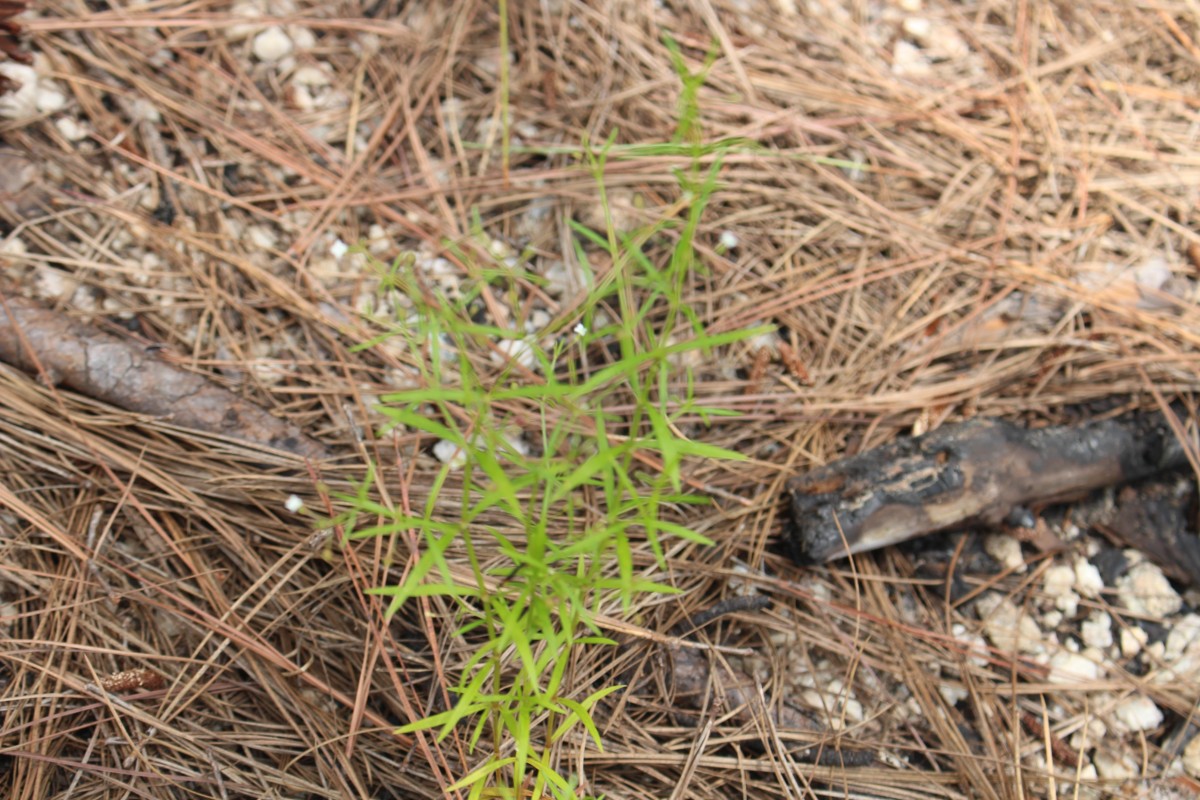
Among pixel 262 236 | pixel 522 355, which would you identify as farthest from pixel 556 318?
pixel 262 236

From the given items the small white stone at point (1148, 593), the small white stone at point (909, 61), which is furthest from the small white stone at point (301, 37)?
the small white stone at point (1148, 593)

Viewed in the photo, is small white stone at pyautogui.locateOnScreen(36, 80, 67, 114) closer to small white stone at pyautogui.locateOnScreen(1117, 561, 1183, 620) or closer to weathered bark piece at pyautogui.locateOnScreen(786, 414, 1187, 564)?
weathered bark piece at pyautogui.locateOnScreen(786, 414, 1187, 564)

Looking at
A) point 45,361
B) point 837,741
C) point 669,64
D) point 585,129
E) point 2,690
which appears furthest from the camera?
point 669,64

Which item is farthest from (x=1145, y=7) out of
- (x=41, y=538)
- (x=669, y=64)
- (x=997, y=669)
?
(x=41, y=538)

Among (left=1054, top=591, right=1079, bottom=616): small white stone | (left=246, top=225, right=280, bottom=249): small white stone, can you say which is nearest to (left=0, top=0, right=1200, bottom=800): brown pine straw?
(left=246, top=225, right=280, bottom=249): small white stone

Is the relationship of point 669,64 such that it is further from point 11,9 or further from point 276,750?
Result: point 276,750

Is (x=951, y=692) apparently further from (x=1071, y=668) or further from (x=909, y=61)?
(x=909, y=61)
